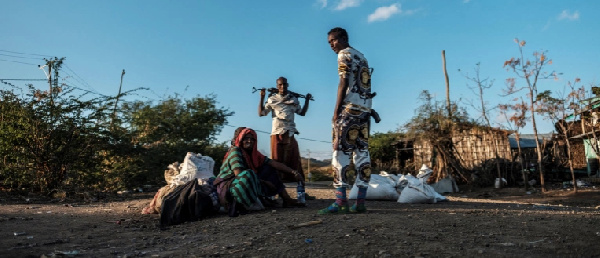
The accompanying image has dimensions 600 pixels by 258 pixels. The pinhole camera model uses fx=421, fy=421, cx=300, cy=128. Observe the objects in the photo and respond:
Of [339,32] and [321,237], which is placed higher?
[339,32]

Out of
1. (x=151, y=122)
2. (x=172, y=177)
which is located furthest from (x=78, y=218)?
(x=151, y=122)

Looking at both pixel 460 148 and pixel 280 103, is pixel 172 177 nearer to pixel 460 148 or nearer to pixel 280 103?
pixel 280 103

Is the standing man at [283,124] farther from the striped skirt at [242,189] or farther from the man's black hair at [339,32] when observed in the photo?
the man's black hair at [339,32]

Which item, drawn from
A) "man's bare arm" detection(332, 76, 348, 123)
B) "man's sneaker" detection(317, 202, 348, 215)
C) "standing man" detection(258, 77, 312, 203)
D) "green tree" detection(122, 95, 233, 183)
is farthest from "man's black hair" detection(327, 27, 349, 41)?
"green tree" detection(122, 95, 233, 183)

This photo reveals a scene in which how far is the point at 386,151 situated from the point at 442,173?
548 centimetres

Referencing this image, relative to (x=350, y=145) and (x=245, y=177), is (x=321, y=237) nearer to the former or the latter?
(x=350, y=145)

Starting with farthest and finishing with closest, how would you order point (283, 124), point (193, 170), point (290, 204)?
point (283, 124) → point (193, 170) → point (290, 204)

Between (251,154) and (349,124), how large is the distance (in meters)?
1.33

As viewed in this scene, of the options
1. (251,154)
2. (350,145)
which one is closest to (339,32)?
(350,145)

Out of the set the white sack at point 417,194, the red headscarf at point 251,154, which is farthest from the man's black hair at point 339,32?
the white sack at point 417,194

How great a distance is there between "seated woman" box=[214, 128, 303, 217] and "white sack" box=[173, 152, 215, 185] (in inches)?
36.9

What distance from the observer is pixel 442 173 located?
13.7m

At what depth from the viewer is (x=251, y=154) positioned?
4.77 m

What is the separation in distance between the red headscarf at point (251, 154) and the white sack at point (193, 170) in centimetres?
96
